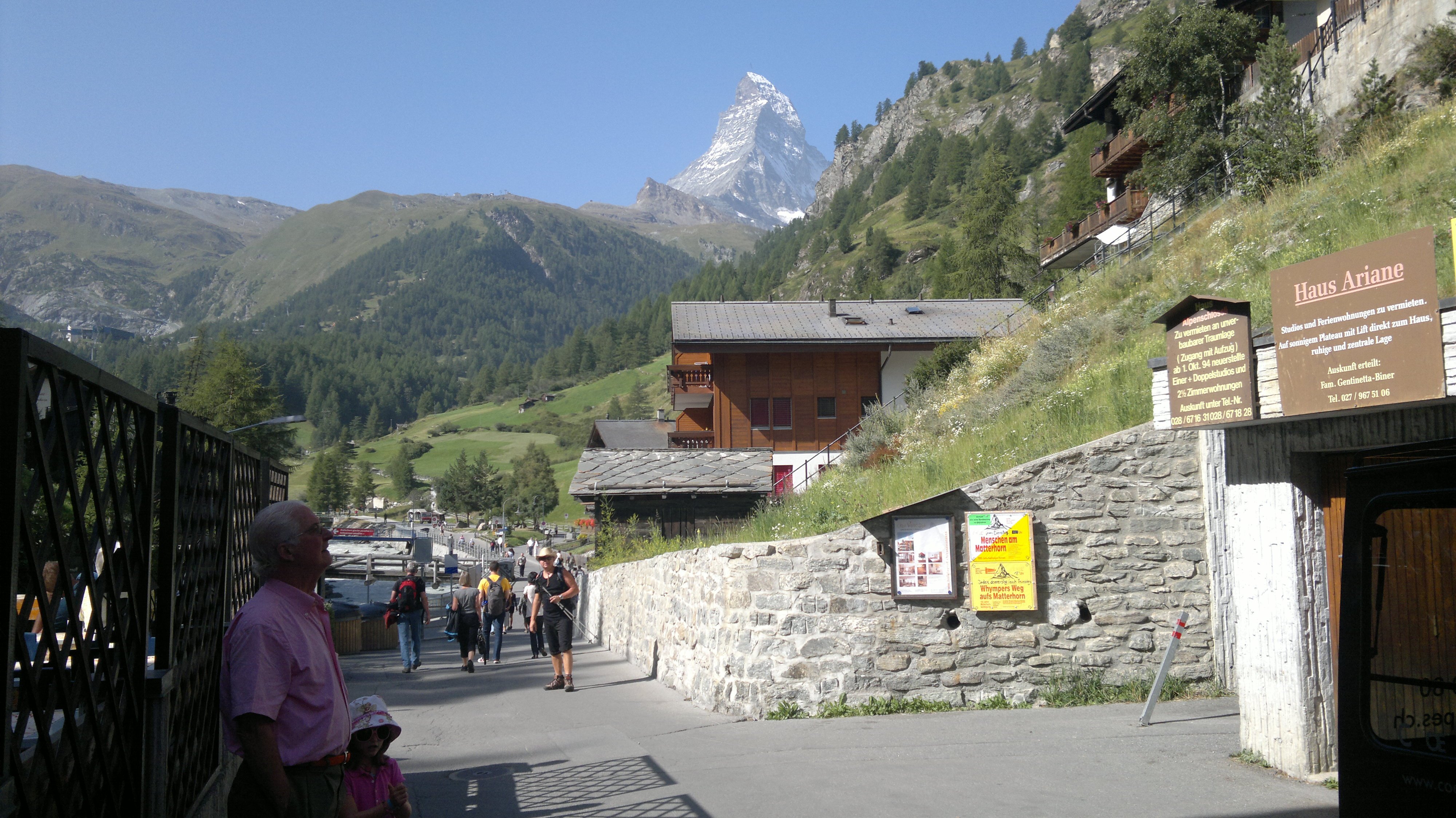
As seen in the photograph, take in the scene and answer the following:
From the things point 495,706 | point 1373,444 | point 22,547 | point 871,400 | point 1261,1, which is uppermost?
point 1261,1

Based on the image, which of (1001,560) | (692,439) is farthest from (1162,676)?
(692,439)

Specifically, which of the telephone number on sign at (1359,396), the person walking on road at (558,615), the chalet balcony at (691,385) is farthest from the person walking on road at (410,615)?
the chalet balcony at (691,385)

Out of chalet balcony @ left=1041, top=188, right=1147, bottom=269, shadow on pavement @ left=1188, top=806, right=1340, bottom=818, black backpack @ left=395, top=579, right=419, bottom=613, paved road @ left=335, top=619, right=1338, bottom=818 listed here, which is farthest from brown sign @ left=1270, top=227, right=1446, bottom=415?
chalet balcony @ left=1041, top=188, right=1147, bottom=269

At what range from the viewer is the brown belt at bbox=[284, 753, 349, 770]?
137 inches

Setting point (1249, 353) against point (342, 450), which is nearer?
point (1249, 353)

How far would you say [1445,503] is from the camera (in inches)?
153

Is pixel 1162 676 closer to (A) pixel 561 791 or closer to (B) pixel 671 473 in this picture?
(A) pixel 561 791

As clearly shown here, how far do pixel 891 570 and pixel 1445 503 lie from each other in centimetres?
625

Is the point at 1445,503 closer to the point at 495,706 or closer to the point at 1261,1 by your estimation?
the point at 495,706

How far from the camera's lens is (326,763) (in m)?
3.54

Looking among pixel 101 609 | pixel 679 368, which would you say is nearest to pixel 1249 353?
pixel 101 609

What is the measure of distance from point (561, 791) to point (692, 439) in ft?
89.5

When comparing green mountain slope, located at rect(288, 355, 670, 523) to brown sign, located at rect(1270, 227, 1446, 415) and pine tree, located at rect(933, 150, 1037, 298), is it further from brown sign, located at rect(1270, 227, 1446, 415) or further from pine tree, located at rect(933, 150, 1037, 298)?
brown sign, located at rect(1270, 227, 1446, 415)

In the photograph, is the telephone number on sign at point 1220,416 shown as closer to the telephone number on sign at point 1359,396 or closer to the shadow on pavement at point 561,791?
the telephone number on sign at point 1359,396
